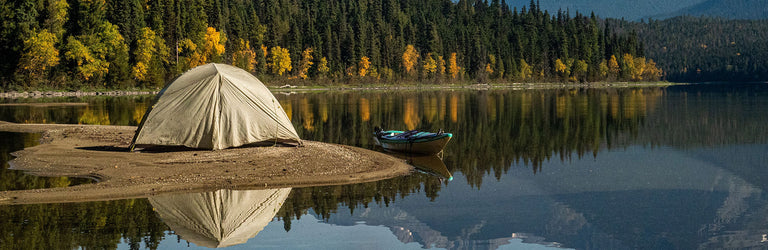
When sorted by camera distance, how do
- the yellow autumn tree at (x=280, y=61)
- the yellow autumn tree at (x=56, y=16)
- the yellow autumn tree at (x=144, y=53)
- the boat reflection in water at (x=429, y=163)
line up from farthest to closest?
the yellow autumn tree at (x=280, y=61), the yellow autumn tree at (x=144, y=53), the yellow autumn tree at (x=56, y=16), the boat reflection in water at (x=429, y=163)

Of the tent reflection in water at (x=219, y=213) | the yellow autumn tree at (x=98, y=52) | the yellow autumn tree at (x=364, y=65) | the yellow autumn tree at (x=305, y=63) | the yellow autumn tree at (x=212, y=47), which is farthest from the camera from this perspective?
the yellow autumn tree at (x=364, y=65)

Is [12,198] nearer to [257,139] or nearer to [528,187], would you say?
[257,139]

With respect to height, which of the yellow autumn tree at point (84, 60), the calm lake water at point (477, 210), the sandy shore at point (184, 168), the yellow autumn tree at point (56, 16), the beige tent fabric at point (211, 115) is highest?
the yellow autumn tree at point (56, 16)

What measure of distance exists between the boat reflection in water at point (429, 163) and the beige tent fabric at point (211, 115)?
16.4ft

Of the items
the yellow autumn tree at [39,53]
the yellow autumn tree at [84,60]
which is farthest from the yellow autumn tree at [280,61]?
the yellow autumn tree at [39,53]

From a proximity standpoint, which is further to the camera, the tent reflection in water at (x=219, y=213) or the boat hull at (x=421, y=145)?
the boat hull at (x=421, y=145)

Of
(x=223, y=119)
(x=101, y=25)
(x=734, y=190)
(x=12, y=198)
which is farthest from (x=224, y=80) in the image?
(x=101, y=25)

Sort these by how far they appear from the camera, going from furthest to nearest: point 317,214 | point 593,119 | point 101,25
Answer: point 101,25 < point 593,119 < point 317,214

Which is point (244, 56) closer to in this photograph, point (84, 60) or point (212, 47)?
point (212, 47)

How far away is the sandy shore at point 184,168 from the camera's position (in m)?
20.2

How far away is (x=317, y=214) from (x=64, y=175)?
10.2 meters

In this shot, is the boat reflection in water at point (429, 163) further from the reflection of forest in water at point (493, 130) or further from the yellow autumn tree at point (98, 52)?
the yellow autumn tree at point (98, 52)

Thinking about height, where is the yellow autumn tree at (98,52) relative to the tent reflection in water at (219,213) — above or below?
above

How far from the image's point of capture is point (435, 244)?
1577 centimetres
